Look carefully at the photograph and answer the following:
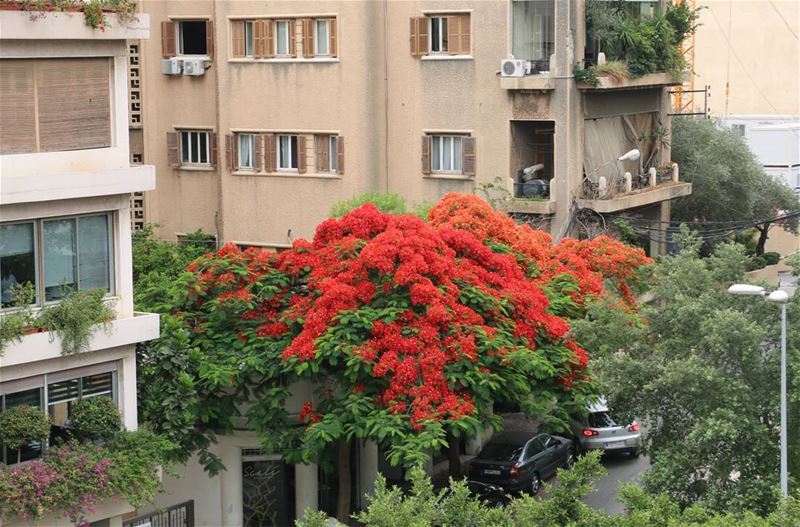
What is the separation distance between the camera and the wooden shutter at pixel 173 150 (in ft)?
153

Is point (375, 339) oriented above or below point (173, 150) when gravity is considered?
below

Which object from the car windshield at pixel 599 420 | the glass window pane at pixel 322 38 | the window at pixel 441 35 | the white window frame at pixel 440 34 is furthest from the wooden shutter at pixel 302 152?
the car windshield at pixel 599 420

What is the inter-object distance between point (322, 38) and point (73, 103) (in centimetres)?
2085

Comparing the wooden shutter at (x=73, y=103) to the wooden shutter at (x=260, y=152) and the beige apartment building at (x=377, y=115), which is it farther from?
the wooden shutter at (x=260, y=152)

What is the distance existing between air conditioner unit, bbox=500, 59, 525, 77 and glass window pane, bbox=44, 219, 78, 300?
64.4 ft

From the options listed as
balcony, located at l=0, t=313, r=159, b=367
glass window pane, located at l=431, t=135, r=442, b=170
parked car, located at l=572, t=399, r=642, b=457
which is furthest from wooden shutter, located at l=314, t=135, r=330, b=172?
balcony, located at l=0, t=313, r=159, b=367

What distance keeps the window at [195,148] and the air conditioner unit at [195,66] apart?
1.93 metres

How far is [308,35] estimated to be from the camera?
141ft

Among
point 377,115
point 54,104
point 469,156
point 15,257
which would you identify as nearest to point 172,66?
point 377,115

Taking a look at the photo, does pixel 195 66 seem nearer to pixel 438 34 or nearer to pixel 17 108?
pixel 438 34

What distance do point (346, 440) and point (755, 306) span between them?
7465 mm

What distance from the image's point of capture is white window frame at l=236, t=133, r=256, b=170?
44.8 metres

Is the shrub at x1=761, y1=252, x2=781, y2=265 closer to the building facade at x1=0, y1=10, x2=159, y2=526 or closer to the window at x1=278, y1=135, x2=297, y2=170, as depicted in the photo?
the window at x1=278, y1=135, x2=297, y2=170

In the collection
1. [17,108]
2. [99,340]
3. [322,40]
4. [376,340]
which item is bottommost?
[376,340]
